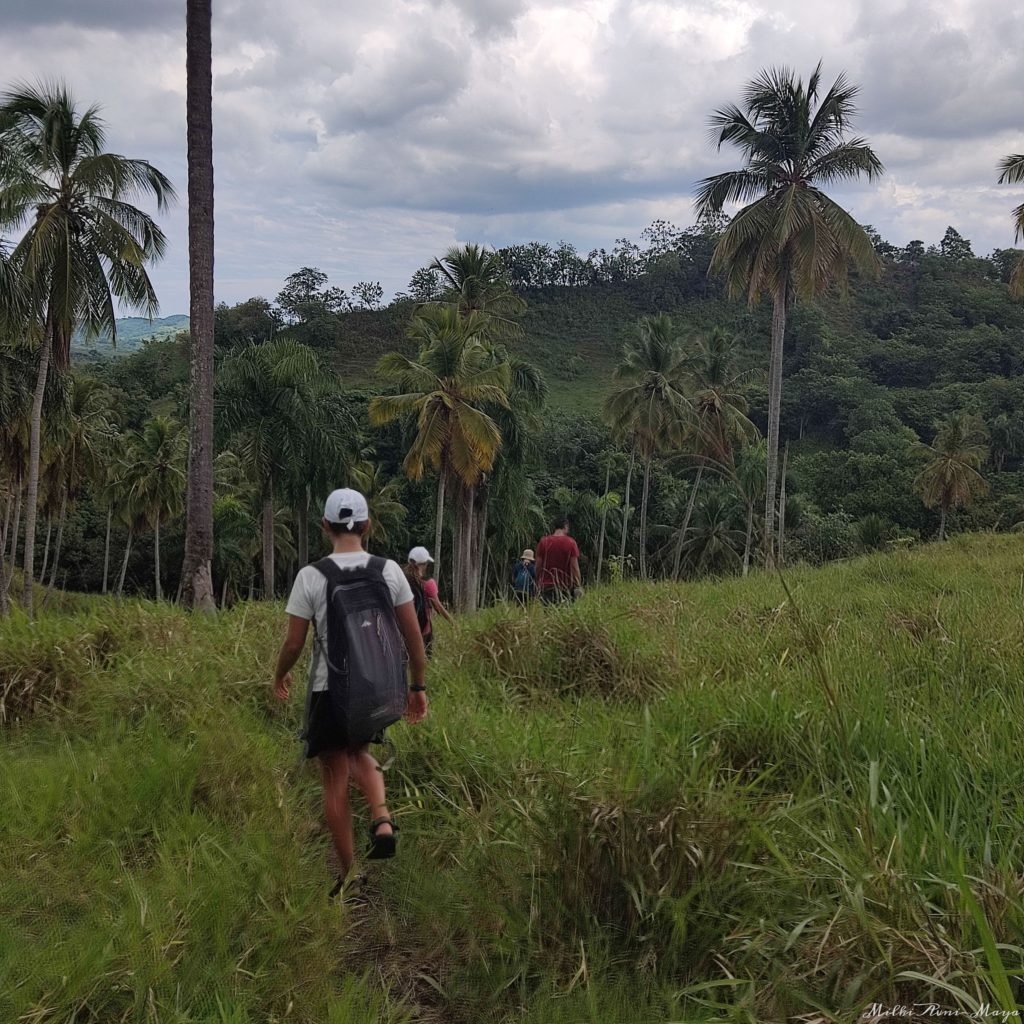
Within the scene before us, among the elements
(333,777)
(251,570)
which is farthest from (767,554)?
(251,570)

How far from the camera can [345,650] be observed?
3334 millimetres

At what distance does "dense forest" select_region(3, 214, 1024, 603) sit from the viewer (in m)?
26.7

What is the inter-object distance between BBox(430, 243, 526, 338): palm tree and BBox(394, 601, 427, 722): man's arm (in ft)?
84.1

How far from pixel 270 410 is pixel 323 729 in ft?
79.3

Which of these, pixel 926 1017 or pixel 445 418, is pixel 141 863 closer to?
pixel 926 1017

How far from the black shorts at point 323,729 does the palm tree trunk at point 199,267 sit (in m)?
5.79

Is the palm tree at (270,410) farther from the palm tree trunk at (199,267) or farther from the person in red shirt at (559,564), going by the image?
the person in red shirt at (559,564)

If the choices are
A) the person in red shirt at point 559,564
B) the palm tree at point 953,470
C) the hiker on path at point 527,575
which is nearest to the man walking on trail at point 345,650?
the person in red shirt at point 559,564

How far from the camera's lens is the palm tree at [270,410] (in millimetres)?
25469

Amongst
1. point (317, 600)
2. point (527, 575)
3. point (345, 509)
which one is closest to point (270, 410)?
point (527, 575)

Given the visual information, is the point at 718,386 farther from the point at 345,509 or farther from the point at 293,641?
the point at 293,641

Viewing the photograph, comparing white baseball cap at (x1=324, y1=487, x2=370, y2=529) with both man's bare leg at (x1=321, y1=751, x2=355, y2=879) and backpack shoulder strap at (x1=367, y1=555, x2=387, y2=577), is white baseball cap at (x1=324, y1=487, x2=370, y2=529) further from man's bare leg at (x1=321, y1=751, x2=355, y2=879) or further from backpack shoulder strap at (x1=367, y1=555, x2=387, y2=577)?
man's bare leg at (x1=321, y1=751, x2=355, y2=879)

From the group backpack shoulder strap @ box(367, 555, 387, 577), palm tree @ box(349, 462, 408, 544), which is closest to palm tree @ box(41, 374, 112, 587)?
palm tree @ box(349, 462, 408, 544)

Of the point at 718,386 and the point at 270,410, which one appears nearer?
the point at 270,410
